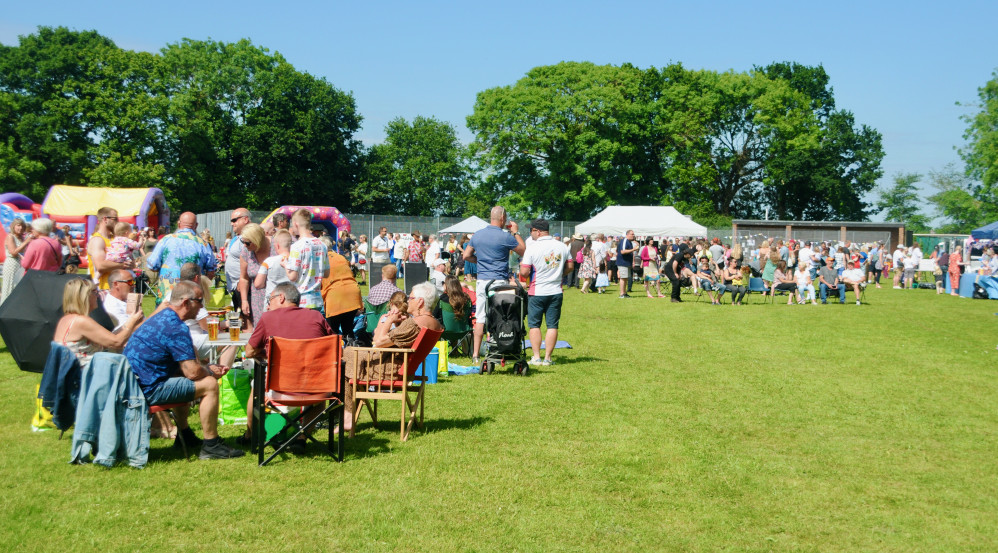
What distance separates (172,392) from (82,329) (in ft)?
2.86

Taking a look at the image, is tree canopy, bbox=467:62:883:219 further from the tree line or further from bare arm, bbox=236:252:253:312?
bare arm, bbox=236:252:253:312

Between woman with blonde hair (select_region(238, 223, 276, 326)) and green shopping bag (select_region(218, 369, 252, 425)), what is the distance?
992mm

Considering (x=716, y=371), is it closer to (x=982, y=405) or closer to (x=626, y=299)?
(x=982, y=405)

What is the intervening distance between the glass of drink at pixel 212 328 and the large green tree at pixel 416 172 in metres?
52.2

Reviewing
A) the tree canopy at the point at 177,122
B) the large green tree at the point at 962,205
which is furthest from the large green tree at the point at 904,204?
the tree canopy at the point at 177,122

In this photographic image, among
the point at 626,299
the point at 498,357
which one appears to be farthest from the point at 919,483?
the point at 626,299

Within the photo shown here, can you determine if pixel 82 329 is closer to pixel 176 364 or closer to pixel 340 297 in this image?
pixel 176 364

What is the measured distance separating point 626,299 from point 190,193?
37.0 meters

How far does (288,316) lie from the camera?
228 inches

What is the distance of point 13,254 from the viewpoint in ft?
36.9

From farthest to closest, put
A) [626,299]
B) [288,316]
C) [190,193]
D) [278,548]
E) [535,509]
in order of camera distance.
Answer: [190,193] < [626,299] < [288,316] < [535,509] < [278,548]

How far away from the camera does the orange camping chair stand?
546 centimetres

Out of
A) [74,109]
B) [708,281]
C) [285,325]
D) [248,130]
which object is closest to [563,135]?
[248,130]

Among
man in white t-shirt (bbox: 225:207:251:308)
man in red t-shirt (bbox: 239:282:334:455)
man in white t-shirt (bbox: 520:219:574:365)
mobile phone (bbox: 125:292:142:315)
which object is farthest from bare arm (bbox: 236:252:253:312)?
man in white t-shirt (bbox: 520:219:574:365)
